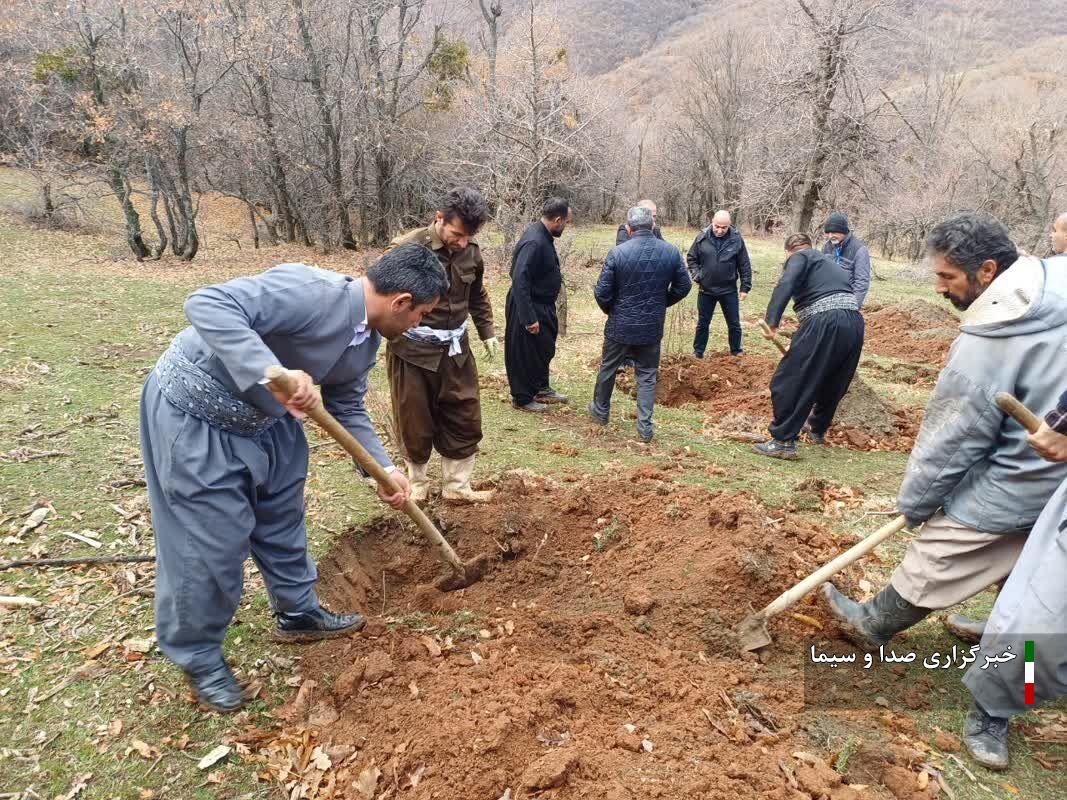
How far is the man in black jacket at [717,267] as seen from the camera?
849cm

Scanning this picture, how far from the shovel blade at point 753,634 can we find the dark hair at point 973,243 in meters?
1.80

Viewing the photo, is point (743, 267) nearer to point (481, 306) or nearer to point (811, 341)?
point (811, 341)

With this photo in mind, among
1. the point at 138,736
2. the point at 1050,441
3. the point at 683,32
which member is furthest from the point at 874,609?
the point at 683,32

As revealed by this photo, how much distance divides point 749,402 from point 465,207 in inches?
178

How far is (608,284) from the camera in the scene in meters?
5.76

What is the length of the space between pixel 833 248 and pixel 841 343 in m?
2.62

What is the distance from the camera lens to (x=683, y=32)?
75.2m

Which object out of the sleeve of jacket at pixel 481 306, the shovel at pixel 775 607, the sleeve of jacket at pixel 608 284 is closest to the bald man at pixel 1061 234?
the sleeve of jacket at pixel 608 284

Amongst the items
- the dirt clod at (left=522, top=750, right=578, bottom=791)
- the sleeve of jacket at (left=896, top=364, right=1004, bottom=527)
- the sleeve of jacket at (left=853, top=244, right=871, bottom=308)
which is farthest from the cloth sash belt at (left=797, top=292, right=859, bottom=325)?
the dirt clod at (left=522, top=750, right=578, bottom=791)

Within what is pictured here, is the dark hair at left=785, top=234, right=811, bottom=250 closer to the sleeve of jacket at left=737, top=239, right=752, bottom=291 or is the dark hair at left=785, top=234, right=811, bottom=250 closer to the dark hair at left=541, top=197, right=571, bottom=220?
the dark hair at left=541, top=197, right=571, bottom=220

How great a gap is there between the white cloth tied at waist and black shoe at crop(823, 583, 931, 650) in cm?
257

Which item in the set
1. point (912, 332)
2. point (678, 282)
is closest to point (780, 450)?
point (678, 282)

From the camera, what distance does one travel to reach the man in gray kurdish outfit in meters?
2.28

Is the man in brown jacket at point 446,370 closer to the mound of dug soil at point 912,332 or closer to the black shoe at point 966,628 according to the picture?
the black shoe at point 966,628
